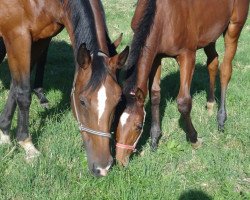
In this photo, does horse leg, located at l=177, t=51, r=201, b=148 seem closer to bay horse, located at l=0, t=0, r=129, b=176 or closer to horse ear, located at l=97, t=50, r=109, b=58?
bay horse, located at l=0, t=0, r=129, b=176

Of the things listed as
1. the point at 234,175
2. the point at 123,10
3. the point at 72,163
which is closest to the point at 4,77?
the point at 72,163

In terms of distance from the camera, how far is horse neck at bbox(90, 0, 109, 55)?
11.4 ft

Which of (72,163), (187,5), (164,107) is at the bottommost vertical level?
(164,107)

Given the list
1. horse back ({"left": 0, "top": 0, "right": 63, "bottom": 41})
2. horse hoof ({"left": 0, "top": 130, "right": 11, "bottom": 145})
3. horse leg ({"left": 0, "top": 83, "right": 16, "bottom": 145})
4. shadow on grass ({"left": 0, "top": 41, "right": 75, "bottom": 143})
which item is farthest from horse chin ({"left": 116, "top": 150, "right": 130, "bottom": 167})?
horse back ({"left": 0, "top": 0, "right": 63, "bottom": 41})

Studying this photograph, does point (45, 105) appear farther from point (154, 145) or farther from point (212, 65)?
point (212, 65)

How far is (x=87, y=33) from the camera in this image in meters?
3.54

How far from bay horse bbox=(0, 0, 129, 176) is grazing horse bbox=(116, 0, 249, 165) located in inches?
18.4

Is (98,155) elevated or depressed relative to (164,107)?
elevated

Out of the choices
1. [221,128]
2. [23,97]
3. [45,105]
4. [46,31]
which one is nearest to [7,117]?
[23,97]

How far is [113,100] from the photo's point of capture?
3158mm

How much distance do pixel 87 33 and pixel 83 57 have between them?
1.26 ft

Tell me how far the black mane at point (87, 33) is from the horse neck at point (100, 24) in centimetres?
4

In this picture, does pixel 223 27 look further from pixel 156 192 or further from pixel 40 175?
pixel 40 175

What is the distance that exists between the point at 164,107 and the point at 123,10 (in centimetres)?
695
